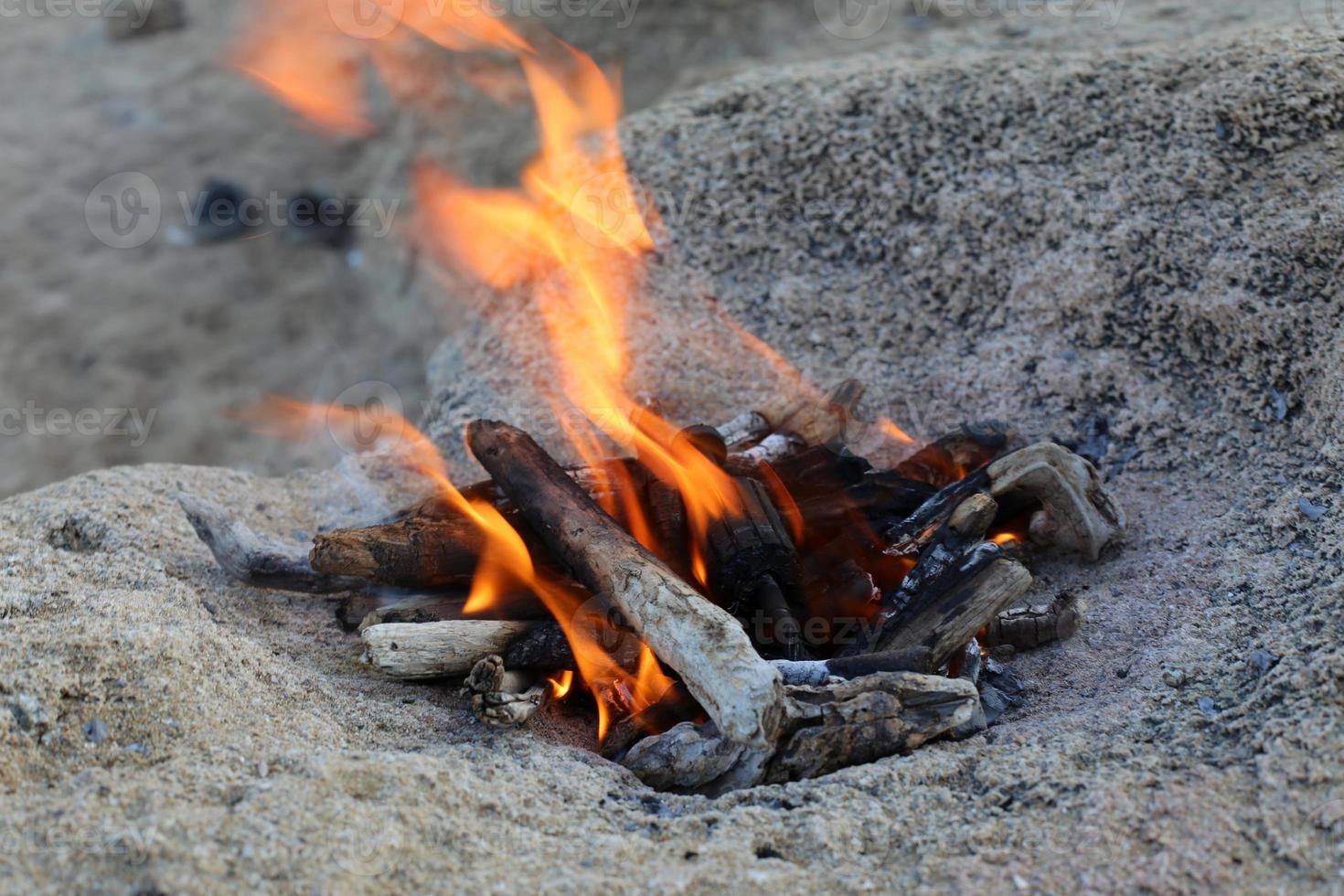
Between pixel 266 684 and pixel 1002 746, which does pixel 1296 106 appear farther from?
pixel 266 684

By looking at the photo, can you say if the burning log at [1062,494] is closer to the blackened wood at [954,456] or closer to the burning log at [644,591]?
the blackened wood at [954,456]

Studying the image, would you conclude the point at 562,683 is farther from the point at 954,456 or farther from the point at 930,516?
the point at 954,456

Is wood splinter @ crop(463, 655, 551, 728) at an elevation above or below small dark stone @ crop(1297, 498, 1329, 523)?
below

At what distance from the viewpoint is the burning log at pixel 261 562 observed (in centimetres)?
281

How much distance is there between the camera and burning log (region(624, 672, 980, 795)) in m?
2.12

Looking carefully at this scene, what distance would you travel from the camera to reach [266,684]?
2.31m

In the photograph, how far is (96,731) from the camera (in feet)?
6.60

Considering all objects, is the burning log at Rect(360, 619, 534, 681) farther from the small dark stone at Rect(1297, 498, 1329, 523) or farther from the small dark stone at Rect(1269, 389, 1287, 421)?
the small dark stone at Rect(1269, 389, 1287, 421)

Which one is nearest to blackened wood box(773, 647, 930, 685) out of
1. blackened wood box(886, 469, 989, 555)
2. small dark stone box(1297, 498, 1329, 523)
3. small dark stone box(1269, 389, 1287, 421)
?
blackened wood box(886, 469, 989, 555)

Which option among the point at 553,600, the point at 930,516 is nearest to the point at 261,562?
the point at 553,600

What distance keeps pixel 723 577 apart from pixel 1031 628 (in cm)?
71

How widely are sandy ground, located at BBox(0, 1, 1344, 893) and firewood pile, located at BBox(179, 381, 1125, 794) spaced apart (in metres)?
0.10

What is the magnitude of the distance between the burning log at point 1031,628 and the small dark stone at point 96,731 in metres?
1.80

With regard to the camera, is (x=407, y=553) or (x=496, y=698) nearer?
(x=496, y=698)
